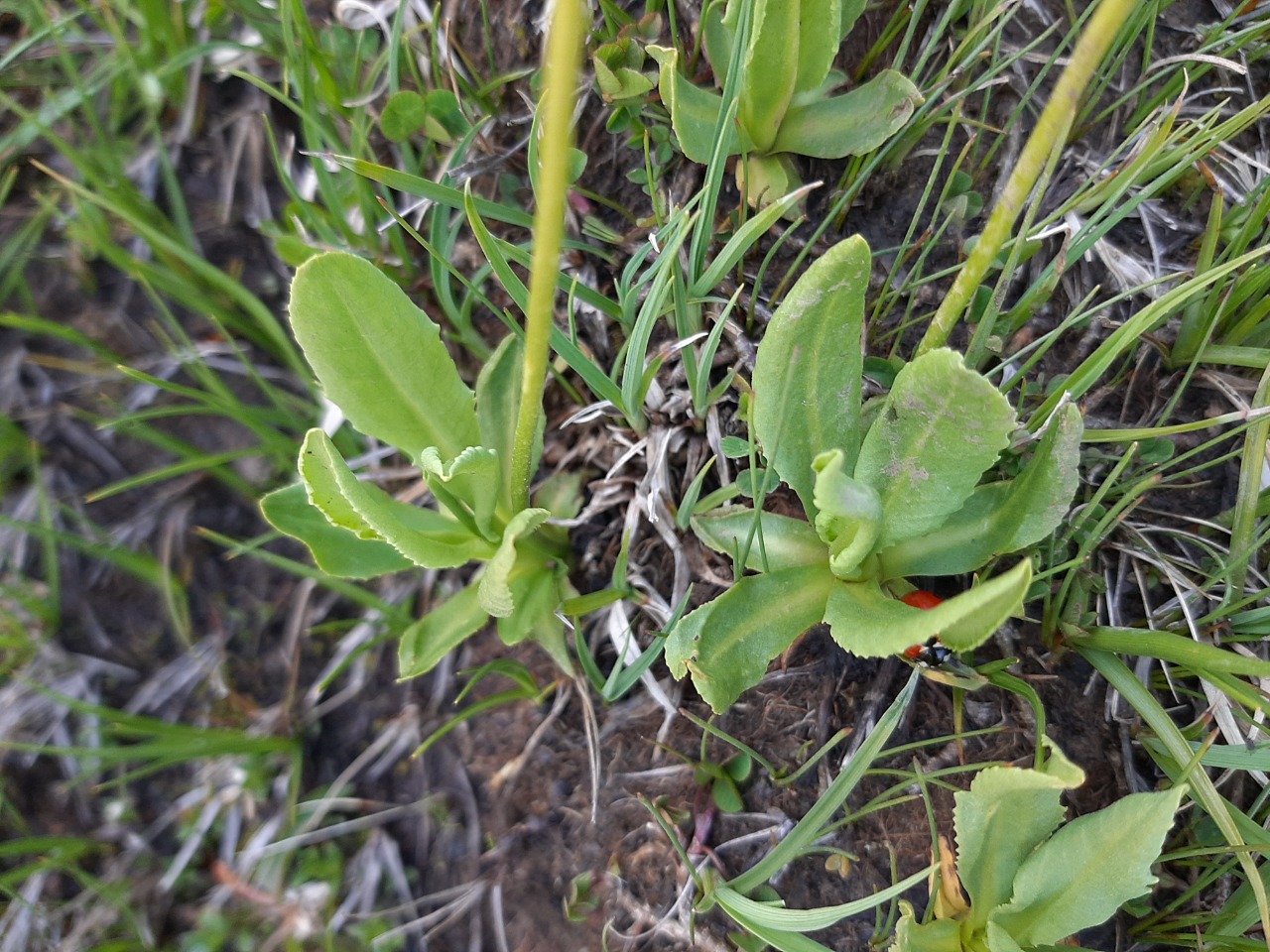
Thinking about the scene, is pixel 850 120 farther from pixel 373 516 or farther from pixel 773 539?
pixel 373 516

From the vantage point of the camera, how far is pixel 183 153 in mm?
2305

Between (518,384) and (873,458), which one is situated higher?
(518,384)

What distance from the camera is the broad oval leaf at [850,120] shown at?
144 cm

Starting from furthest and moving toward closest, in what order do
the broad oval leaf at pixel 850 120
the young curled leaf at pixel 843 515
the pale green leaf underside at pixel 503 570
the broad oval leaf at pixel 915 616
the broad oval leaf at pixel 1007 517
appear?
the broad oval leaf at pixel 850 120 < the pale green leaf underside at pixel 503 570 < the broad oval leaf at pixel 1007 517 < the young curled leaf at pixel 843 515 < the broad oval leaf at pixel 915 616

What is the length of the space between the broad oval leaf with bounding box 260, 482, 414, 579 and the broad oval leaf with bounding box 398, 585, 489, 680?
5.2 inches

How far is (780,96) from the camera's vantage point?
57.1 inches

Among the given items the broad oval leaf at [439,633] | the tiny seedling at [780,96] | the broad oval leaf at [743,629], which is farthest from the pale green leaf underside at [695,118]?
the broad oval leaf at [439,633]

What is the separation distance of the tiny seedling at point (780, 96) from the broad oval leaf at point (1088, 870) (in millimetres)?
1133

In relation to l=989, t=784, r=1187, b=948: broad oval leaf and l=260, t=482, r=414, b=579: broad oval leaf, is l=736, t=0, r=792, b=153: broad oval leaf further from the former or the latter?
l=989, t=784, r=1187, b=948: broad oval leaf

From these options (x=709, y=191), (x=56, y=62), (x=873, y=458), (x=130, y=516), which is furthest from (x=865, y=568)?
(x=56, y=62)

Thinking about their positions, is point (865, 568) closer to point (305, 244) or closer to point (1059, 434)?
point (1059, 434)

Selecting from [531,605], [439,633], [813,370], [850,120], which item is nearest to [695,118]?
[850,120]

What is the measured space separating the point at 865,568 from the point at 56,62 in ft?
8.26

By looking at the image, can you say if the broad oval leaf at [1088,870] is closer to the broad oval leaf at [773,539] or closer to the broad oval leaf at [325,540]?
the broad oval leaf at [773,539]
